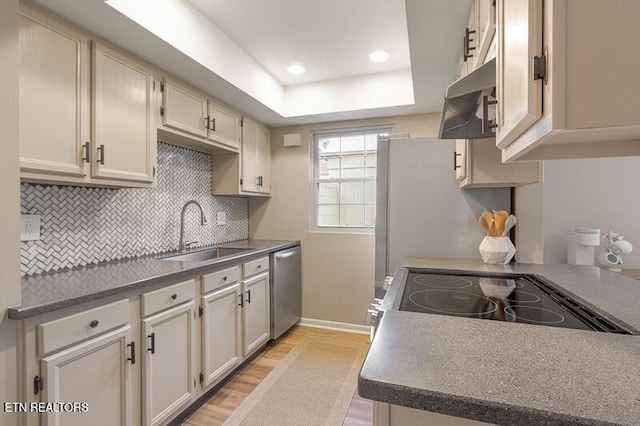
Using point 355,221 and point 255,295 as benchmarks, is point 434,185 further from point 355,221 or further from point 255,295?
point 255,295

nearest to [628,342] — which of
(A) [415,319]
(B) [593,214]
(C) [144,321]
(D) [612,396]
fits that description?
(D) [612,396]

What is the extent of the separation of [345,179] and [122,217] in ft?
7.12

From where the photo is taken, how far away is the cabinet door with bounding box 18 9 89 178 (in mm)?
1343

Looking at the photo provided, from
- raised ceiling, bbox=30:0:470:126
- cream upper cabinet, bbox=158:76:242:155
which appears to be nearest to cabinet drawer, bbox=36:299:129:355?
cream upper cabinet, bbox=158:76:242:155

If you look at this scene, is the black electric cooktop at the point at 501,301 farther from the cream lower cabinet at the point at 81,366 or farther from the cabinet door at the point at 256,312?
the cabinet door at the point at 256,312

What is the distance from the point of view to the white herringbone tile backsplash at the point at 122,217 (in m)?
1.66

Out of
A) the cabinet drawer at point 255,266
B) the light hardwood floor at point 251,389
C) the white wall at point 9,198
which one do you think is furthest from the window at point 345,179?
the white wall at point 9,198

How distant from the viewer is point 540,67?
635 mm

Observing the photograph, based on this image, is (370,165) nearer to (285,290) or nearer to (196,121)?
(285,290)

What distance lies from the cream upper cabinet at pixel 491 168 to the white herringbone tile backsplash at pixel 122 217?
222cm

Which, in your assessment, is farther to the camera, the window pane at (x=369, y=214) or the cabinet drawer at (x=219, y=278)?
the window pane at (x=369, y=214)

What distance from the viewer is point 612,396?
537mm

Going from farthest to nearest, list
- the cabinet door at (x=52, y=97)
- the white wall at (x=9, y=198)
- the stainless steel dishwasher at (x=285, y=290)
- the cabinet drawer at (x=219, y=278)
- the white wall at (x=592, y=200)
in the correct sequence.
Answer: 1. the stainless steel dishwasher at (x=285, y=290)
2. the white wall at (x=592, y=200)
3. the cabinet drawer at (x=219, y=278)
4. the cabinet door at (x=52, y=97)
5. the white wall at (x=9, y=198)

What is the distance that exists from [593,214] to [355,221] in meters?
2.18
